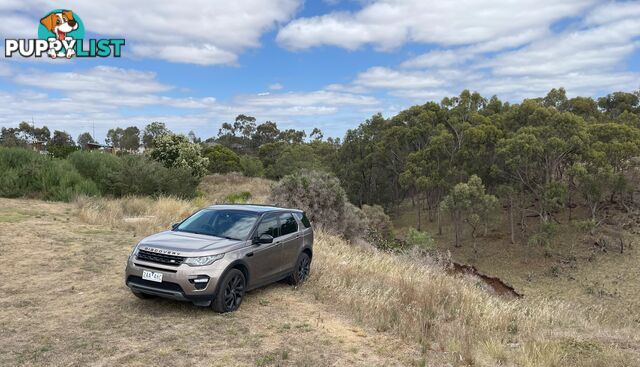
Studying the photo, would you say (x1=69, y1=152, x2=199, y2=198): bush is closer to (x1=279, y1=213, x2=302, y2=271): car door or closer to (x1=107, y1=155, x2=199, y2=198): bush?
(x1=107, y1=155, x2=199, y2=198): bush

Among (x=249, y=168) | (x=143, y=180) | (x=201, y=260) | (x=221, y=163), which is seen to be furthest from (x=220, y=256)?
(x=221, y=163)

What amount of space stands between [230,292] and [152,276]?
124 centimetres

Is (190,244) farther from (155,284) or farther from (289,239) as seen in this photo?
(289,239)

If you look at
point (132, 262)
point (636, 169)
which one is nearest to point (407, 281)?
point (132, 262)

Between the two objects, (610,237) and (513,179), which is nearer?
(610,237)

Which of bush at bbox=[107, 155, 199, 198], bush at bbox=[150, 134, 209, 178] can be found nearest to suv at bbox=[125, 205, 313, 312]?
bush at bbox=[107, 155, 199, 198]

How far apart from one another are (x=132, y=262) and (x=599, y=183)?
47970mm

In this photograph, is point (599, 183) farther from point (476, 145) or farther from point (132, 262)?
point (132, 262)

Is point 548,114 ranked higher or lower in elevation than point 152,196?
higher

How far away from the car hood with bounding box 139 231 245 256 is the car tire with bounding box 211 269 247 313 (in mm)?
436

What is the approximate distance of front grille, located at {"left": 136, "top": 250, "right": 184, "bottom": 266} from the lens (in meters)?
7.63

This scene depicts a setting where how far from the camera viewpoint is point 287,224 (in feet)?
32.8

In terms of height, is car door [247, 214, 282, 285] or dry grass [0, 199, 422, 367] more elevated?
car door [247, 214, 282, 285]

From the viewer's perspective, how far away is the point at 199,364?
6141mm
